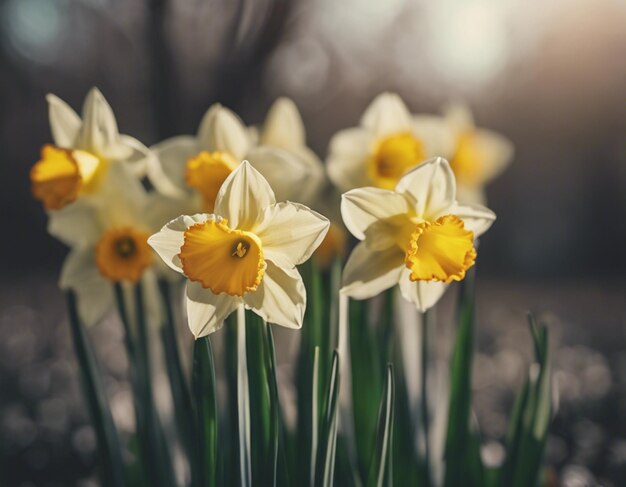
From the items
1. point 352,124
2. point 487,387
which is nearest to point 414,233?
point 487,387

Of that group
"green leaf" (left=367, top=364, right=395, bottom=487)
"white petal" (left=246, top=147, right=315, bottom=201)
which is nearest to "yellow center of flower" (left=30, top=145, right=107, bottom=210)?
"white petal" (left=246, top=147, right=315, bottom=201)

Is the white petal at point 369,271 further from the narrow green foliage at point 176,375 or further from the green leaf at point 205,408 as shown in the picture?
the narrow green foliage at point 176,375

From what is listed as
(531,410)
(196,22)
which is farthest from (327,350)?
(196,22)

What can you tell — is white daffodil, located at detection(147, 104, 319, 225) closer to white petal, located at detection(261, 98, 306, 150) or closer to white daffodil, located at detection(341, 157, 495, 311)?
white petal, located at detection(261, 98, 306, 150)

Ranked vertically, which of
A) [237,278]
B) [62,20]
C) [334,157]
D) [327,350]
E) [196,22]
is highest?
[62,20]

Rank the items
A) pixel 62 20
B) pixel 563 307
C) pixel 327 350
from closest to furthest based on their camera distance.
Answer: pixel 327 350 → pixel 62 20 → pixel 563 307

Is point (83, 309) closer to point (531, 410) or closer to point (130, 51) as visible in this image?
point (531, 410)

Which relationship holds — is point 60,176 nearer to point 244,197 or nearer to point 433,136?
point 244,197
